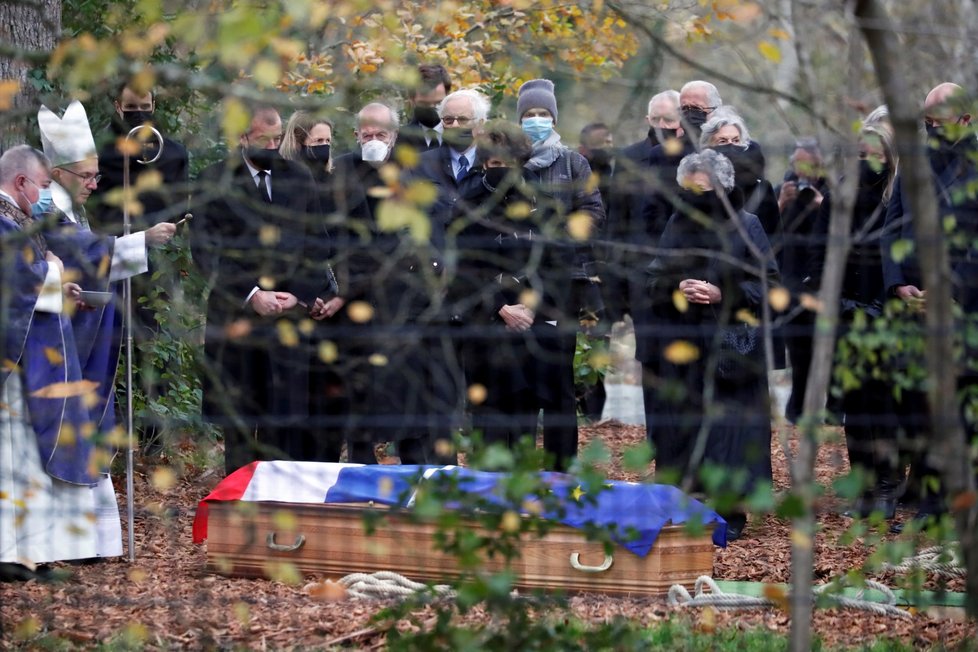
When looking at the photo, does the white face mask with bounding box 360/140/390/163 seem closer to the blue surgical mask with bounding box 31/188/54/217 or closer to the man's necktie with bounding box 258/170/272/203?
the man's necktie with bounding box 258/170/272/203

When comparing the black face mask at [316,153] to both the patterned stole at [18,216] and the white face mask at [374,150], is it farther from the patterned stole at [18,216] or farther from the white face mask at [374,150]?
the patterned stole at [18,216]

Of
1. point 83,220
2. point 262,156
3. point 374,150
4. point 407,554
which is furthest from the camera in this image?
point 374,150

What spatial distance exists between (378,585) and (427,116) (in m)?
2.94

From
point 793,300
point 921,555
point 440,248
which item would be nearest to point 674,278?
point 793,300

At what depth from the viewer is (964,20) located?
414cm

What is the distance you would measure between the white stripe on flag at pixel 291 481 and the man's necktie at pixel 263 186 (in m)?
1.40

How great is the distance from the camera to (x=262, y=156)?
21.8 ft

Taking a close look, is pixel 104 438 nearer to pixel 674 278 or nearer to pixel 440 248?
pixel 440 248


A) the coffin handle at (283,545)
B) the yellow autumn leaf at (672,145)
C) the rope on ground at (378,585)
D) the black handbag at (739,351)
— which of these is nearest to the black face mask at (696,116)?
the black handbag at (739,351)

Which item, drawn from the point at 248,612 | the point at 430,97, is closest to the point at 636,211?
the point at 430,97

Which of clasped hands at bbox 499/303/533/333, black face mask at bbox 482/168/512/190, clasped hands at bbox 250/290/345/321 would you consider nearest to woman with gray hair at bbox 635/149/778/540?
clasped hands at bbox 499/303/533/333

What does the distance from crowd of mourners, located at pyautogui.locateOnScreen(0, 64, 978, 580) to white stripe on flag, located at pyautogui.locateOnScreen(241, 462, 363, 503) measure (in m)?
0.21

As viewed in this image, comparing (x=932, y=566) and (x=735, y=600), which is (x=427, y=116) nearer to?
(x=735, y=600)

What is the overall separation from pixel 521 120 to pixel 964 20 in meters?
3.35
